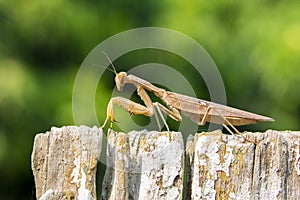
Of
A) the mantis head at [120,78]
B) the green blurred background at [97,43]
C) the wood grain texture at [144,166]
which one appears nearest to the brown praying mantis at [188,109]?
the mantis head at [120,78]

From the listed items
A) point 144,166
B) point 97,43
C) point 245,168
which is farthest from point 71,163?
point 97,43

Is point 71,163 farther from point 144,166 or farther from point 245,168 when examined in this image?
point 245,168

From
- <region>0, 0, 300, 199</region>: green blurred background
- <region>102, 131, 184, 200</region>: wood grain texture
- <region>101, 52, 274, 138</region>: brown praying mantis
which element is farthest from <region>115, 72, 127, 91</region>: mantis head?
<region>0, 0, 300, 199</region>: green blurred background

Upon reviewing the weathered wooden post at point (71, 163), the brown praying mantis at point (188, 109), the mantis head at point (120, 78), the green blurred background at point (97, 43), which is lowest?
the weathered wooden post at point (71, 163)

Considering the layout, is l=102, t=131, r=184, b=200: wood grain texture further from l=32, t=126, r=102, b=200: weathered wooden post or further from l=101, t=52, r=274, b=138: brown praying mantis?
l=101, t=52, r=274, b=138: brown praying mantis

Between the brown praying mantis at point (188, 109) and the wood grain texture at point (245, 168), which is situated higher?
the brown praying mantis at point (188, 109)

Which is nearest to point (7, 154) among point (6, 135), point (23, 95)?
point (6, 135)

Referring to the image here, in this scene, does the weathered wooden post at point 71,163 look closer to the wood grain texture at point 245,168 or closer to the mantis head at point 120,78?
the wood grain texture at point 245,168
